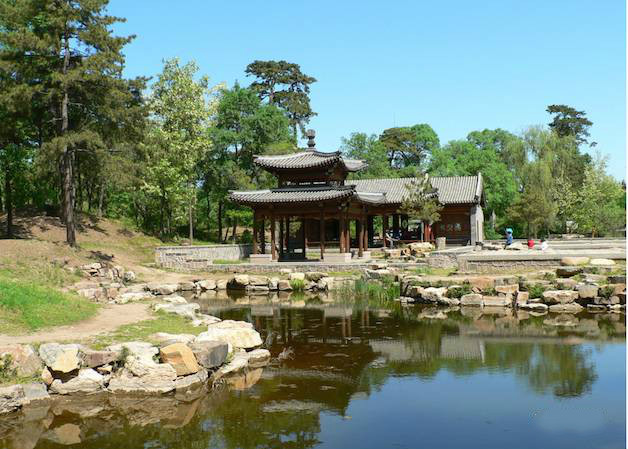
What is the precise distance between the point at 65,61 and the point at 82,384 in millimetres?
21341

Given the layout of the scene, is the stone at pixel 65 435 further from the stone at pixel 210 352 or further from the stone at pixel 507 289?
the stone at pixel 507 289

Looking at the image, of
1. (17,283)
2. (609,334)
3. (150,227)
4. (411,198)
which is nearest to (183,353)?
(17,283)

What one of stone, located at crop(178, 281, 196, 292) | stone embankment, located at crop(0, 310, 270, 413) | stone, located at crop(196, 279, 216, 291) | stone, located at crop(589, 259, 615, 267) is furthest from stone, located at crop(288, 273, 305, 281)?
stone embankment, located at crop(0, 310, 270, 413)

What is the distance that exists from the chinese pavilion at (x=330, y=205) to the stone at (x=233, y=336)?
664 inches

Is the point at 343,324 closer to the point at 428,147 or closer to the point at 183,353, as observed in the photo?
the point at 183,353

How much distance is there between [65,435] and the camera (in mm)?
7793

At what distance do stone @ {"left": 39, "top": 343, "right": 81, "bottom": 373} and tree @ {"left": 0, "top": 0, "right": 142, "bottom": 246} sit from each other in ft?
56.7

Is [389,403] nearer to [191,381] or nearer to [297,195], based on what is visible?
[191,381]

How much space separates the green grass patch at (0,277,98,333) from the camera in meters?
11.5

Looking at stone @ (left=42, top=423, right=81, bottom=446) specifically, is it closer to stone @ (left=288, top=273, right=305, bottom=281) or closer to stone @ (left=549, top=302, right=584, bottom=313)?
stone @ (left=549, top=302, right=584, bottom=313)

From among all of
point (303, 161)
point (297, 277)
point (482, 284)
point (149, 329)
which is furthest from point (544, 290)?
point (303, 161)

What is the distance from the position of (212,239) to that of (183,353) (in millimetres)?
35291

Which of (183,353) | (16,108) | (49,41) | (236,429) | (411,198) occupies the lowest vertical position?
(236,429)

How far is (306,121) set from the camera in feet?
193
